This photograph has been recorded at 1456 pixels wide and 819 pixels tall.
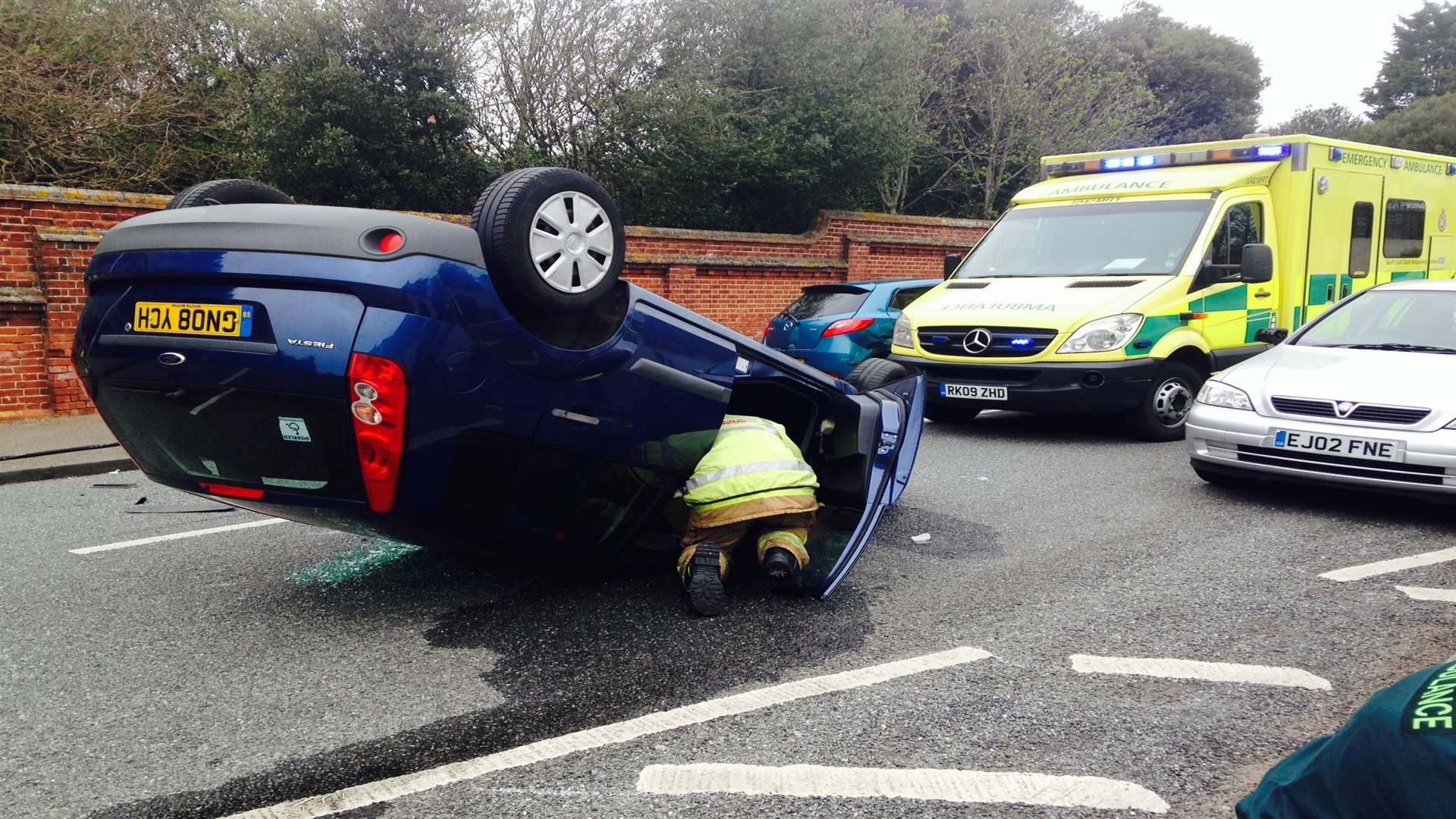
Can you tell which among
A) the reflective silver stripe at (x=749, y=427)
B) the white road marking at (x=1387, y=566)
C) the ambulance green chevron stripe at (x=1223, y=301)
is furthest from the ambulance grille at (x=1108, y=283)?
the reflective silver stripe at (x=749, y=427)

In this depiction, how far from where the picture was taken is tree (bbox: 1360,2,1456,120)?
57.2 m

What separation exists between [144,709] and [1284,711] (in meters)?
3.56

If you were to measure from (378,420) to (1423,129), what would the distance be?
55.6 m

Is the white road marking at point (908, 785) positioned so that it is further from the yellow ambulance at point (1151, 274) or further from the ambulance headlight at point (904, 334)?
the ambulance headlight at point (904, 334)

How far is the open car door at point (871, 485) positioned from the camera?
438 centimetres

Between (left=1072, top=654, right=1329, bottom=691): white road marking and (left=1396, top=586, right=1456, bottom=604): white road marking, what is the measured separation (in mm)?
1233

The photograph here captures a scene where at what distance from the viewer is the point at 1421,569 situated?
487 centimetres

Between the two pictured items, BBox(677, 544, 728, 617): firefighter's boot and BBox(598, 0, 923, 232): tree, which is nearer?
BBox(677, 544, 728, 617): firefighter's boot

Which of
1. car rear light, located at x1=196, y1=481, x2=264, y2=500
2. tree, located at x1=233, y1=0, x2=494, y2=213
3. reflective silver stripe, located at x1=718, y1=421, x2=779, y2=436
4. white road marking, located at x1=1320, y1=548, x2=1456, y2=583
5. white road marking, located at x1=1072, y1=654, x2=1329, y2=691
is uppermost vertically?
tree, located at x1=233, y1=0, x2=494, y2=213

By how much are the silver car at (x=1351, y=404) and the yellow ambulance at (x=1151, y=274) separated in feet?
4.65

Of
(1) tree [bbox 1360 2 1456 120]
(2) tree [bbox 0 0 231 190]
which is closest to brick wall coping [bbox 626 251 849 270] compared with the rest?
(2) tree [bbox 0 0 231 190]

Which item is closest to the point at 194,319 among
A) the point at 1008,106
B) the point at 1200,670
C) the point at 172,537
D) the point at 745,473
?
the point at 745,473

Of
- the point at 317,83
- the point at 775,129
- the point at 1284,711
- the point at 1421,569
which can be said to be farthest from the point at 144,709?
the point at 775,129

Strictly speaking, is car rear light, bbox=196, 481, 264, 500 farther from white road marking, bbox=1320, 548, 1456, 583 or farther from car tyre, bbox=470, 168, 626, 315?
white road marking, bbox=1320, 548, 1456, 583
